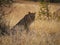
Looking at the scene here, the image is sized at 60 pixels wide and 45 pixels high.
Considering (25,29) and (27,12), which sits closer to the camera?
(25,29)

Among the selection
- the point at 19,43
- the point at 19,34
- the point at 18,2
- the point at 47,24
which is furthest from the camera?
the point at 18,2

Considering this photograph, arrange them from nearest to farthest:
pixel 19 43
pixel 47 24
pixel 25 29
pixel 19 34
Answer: pixel 19 43
pixel 19 34
pixel 25 29
pixel 47 24

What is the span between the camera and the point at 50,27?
7.54 metres

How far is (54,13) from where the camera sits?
8703 mm

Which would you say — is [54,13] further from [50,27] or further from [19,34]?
[19,34]

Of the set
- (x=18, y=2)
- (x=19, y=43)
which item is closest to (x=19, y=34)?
(x=19, y=43)

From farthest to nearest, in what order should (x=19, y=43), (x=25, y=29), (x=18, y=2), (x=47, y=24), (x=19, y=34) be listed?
(x=18, y=2) → (x=47, y=24) → (x=25, y=29) → (x=19, y=34) → (x=19, y=43)

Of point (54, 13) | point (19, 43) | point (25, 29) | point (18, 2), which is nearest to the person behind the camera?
point (19, 43)

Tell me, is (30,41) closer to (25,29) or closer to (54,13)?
(25,29)

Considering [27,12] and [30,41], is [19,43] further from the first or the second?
[27,12]

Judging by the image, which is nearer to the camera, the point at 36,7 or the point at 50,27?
the point at 50,27

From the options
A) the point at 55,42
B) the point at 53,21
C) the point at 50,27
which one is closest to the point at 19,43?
the point at 55,42

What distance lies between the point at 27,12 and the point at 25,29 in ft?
5.35

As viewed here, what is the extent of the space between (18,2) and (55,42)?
11.1ft
